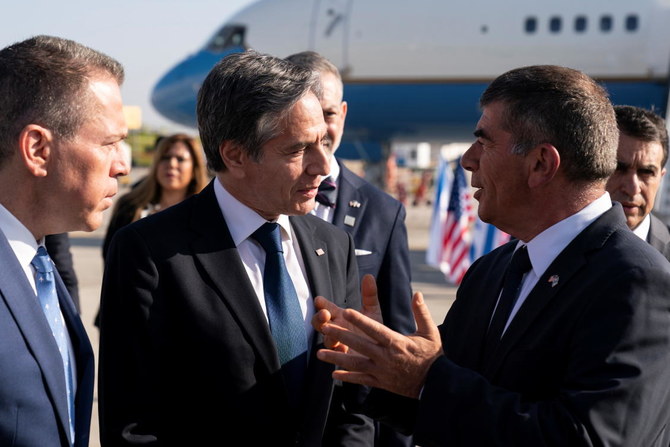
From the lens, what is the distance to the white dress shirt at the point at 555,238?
90.9 inches

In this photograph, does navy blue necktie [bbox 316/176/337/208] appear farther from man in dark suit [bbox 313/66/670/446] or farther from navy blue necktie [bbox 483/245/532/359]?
navy blue necktie [bbox 483/245/532/359]

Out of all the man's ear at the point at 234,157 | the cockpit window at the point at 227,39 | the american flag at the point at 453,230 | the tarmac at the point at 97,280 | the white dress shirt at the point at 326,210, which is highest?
the cockpit window at the point at 227,39

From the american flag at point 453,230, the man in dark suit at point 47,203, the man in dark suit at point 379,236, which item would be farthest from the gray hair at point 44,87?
the american flag at point 453,230

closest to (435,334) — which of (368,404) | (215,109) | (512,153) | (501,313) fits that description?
(501,313)

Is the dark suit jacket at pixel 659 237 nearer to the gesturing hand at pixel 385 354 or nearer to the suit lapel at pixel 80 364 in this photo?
the gesturing hand at pixel 385 354

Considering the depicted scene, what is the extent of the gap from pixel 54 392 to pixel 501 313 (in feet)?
3.76

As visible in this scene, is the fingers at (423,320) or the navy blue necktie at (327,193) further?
the navy blue necktie at (327,193)

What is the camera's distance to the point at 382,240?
3.64 meters

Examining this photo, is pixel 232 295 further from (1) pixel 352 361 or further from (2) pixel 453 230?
(2) pixel 453 230

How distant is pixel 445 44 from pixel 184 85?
5.42m

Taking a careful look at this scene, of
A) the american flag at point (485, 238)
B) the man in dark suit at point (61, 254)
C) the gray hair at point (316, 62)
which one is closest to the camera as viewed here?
the gray hair at point (316, 62)

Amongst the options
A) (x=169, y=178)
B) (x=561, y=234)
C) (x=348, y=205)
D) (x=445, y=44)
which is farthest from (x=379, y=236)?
(x=445, y=44)

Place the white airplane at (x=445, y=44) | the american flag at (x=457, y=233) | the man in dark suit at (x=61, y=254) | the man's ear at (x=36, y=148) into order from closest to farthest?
1. the man's ear at (x=36, y=148)
2. the man in dark suit at (x=61, y=254)
3. the american flag at (x=457, y=233)
4. the white airplane at (x=445, y=44)

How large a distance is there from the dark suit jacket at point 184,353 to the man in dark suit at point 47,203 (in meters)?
0.12
